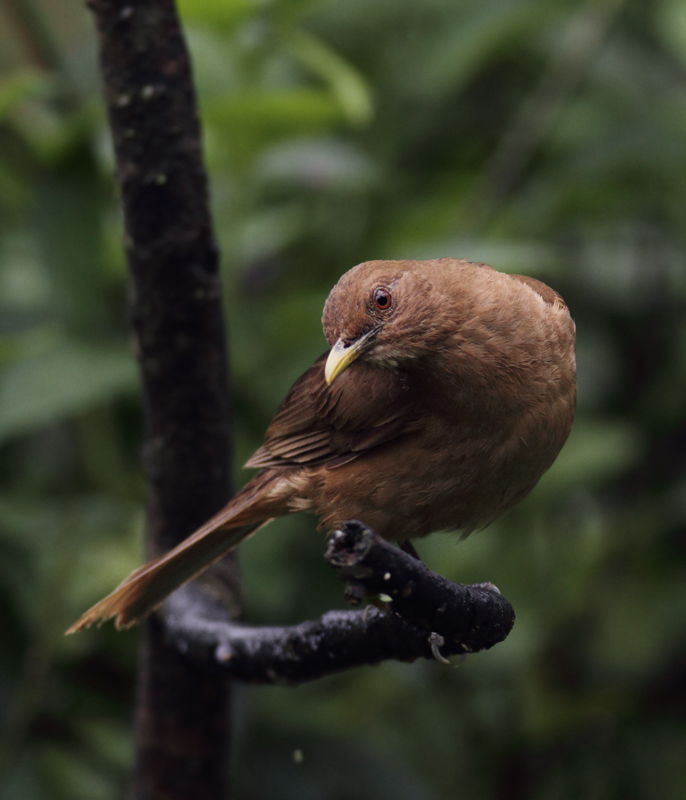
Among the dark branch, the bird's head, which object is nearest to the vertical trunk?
the dark branch

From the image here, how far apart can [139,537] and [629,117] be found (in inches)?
85.5

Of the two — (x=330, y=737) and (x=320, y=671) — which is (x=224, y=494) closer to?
(x=320, y=671)

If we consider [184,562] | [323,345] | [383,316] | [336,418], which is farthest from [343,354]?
[323,345]

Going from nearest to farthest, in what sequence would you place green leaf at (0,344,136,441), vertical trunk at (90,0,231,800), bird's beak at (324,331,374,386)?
bird's beak at (324,331,374,386) → vertical trunk at (90,0,231,800) → green leaf at (0,344,136,441)

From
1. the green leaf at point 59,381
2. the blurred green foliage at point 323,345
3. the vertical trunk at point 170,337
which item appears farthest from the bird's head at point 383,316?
the green leaf at point 59,381

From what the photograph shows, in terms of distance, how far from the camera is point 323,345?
3016 millimetres

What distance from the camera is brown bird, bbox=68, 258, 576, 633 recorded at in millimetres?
1956

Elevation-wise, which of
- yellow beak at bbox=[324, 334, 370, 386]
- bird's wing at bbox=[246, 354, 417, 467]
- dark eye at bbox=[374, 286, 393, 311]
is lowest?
bird's wing at bbox=[246, 354, 417, 467]

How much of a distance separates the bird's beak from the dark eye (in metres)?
0.06

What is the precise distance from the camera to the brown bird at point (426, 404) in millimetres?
1956

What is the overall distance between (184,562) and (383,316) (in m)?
0.77

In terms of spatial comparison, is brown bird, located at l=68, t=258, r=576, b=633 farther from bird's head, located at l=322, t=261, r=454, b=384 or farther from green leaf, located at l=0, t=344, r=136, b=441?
green leaf, located at l=0, t=344, r=136, b=441

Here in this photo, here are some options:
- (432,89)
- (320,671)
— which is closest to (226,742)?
(320,671)

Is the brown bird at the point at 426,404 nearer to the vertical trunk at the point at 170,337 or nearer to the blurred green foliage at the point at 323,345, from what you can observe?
the vertical trunk at the point at 170,337
